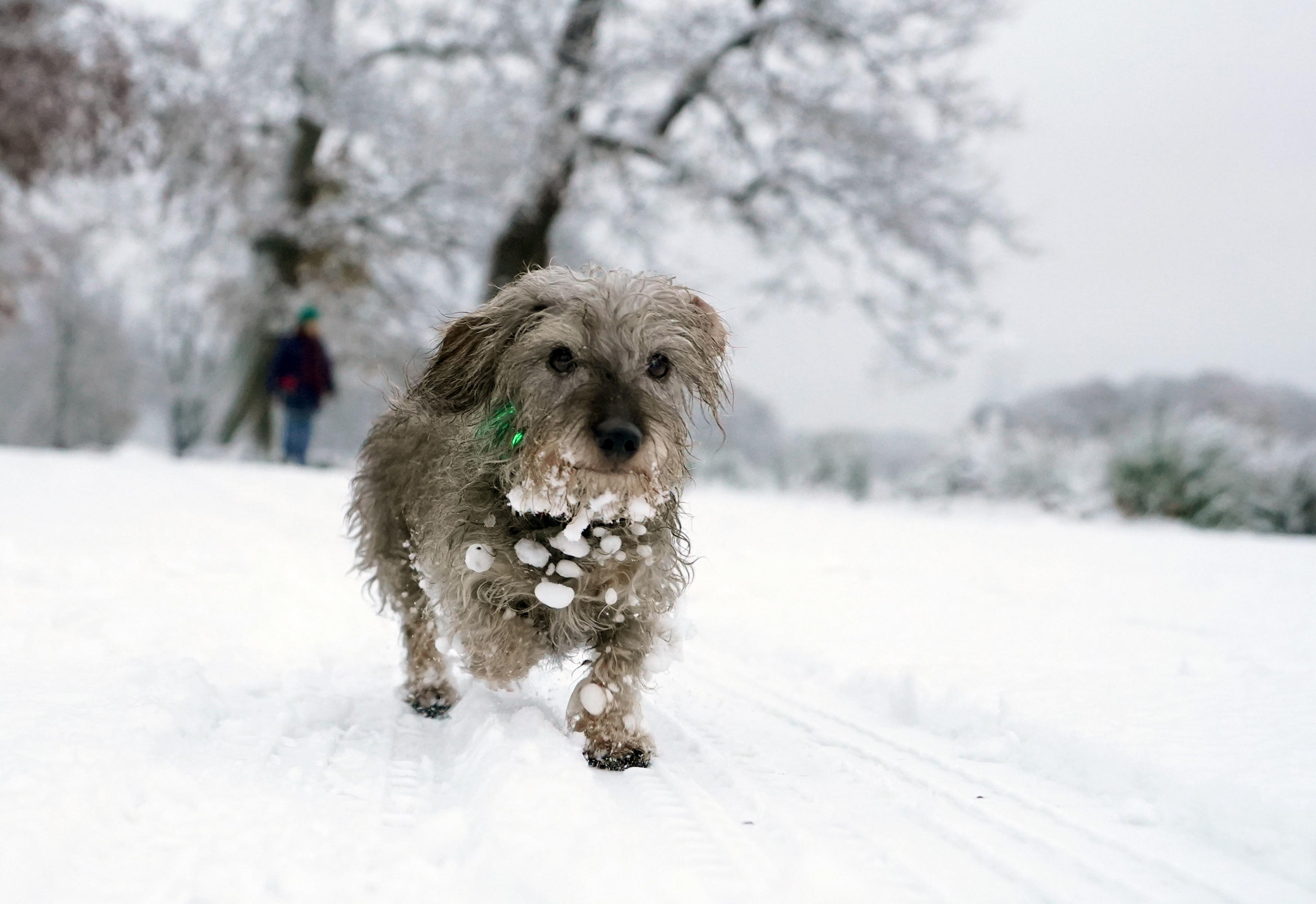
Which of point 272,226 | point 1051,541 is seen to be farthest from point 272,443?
point 1051,541

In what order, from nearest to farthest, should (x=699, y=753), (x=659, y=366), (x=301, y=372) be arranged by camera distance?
1. (x=699, y=753)
2. (x=659, y=366)
3. (x=301, y=372)

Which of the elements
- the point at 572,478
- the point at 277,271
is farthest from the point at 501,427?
the point at 277,271

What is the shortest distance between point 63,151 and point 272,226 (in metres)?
4.85

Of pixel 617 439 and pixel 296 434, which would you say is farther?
pixel 296 434

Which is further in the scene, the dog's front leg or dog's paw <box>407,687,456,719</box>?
dog's paw <box>407,687,456,719</box>

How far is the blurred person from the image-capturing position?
533 inches

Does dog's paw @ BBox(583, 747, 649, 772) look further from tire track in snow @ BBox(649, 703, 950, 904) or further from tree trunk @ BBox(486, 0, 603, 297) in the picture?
tree trunk @ BBox(486, 0, 603, 297)

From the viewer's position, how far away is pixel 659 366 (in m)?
3.26

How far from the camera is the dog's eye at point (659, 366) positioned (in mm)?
3232

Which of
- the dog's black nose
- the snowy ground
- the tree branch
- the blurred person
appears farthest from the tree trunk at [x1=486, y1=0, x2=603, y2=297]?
the dog's black nose

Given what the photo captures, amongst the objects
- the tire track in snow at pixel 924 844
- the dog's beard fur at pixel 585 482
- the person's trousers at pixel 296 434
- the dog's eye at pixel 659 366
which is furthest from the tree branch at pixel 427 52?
the tire track in snow at pixel 924 844

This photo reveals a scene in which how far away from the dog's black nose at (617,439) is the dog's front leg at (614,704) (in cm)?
71

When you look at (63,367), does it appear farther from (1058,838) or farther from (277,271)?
(1058,838)

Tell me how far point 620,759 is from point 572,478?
96 centimetres
